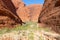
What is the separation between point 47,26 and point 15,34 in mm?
4896

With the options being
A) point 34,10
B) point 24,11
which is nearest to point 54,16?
point 24,11

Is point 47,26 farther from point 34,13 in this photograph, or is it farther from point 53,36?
point 34,13

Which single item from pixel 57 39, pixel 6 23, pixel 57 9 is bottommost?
pixel 57 39

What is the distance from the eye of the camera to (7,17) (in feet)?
55.2

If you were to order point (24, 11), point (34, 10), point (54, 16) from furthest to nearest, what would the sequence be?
point (34, 10) → point (24, 11) → point (54, 16)

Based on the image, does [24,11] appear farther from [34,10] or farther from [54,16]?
[54,16]

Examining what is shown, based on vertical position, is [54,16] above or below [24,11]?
below

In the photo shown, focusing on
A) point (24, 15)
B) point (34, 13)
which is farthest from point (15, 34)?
point (34, 13)

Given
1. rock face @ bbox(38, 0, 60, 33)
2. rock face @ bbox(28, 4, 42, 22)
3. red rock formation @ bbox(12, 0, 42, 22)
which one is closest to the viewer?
rock face @ bbox(38, 0, 60, 33)

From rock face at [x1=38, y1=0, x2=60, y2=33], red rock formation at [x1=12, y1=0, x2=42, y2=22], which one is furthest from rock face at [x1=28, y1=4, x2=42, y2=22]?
rock face at [x1=38, y1=0, x2=60, y2=33]

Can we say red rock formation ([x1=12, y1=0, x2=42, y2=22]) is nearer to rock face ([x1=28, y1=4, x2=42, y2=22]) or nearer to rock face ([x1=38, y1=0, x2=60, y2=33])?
rock face ([x1=28, y1=4, x2=42, y2=22])

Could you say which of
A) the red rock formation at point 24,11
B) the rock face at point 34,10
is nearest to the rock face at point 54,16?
the red rock formation at point 24,11

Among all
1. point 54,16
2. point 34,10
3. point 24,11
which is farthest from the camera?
point 34,10

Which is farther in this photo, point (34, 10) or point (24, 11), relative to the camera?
point (34, 10)
